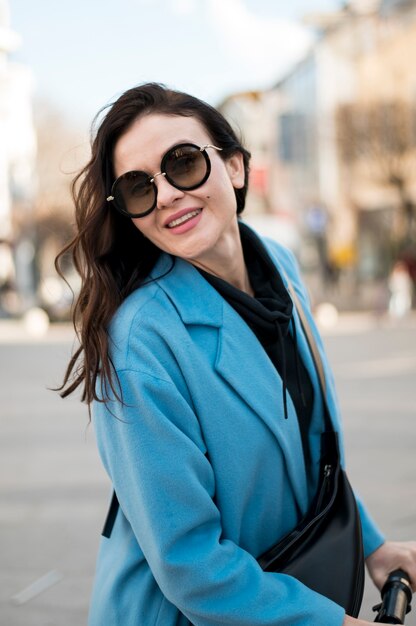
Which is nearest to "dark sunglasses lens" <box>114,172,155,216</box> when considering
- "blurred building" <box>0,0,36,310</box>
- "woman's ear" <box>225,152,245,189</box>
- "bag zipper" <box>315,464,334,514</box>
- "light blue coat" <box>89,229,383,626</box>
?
"light blue coat" <box>89,229,383,626</box>

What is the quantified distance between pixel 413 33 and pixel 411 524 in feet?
95.1

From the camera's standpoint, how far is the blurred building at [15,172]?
117 ft

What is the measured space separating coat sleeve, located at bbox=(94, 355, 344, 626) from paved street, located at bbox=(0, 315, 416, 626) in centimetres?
211

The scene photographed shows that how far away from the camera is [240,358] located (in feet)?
5.67

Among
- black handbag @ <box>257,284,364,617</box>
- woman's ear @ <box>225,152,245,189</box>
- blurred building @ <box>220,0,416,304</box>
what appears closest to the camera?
black handbag @ <box>257,284,364,617</box>

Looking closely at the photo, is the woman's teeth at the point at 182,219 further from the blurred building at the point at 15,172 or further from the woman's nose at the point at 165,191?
the blurred building at the point at 15,172

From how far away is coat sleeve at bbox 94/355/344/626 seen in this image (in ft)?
5.08

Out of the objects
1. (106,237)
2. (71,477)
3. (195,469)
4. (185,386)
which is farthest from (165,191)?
(71,477)

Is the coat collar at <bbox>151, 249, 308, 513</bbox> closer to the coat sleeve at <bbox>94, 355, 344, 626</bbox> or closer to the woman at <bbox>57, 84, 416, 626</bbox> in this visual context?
the woman at <bbox>57, 84, 416, 626</bbox>

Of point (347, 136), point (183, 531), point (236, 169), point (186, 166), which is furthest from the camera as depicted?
point (347, 136)

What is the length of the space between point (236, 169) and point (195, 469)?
79 centimetres

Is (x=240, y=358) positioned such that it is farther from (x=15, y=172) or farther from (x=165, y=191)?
(x=15, y=172)

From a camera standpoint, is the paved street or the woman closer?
the woman

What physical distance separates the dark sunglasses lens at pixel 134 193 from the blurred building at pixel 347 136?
25025 millimetres
